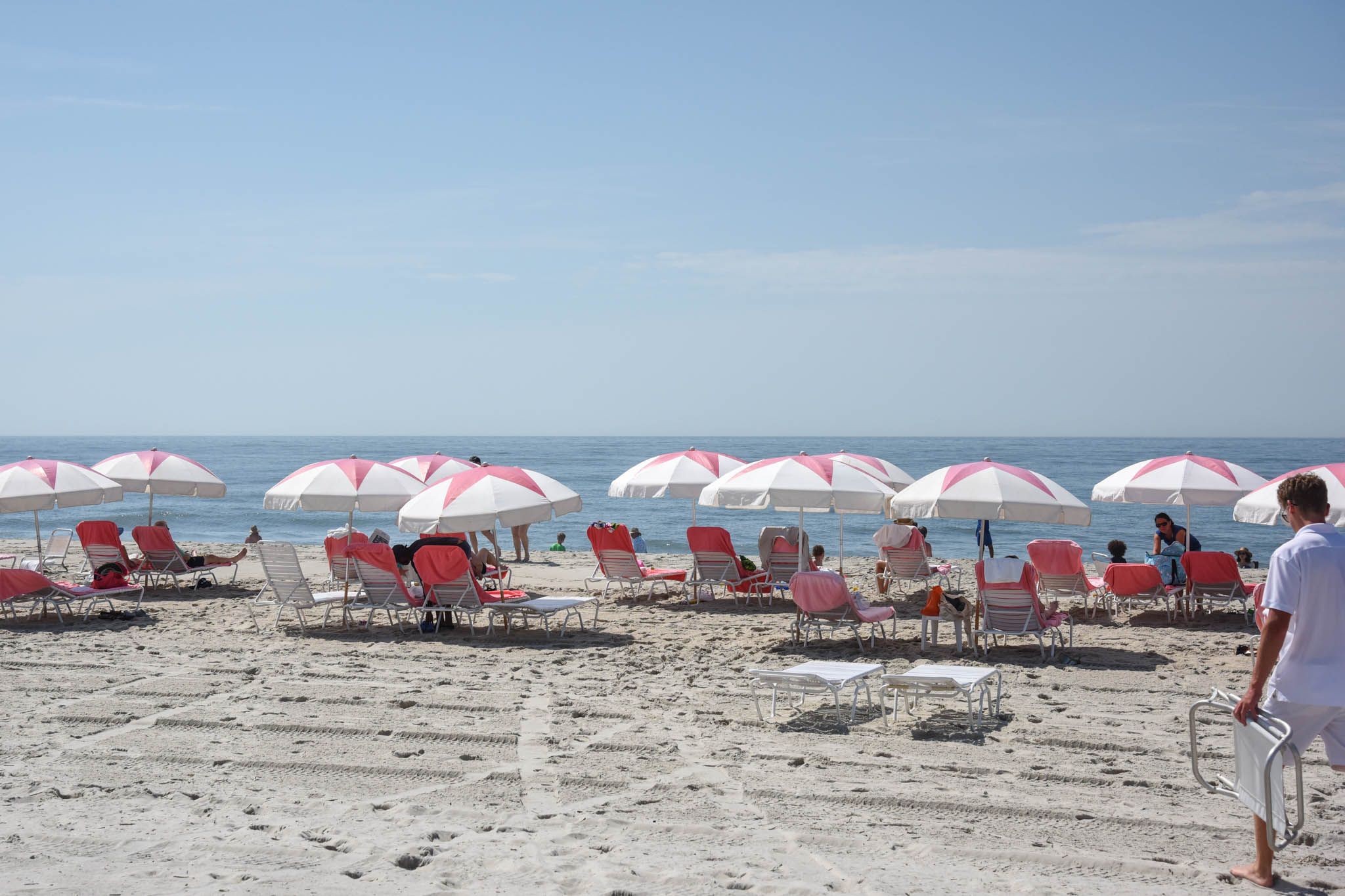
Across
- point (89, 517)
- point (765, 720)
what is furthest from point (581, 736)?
point (89, 517)

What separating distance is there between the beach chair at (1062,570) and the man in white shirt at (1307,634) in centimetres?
724

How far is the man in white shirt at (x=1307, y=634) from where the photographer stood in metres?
3.47

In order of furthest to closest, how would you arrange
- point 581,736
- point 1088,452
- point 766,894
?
point 1088,452 < point 581,736 < point 766,894

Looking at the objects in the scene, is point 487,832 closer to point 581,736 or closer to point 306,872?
point 306,872

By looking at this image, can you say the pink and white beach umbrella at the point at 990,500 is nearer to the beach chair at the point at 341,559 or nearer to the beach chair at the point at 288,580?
the beach chair at the point at 341,559

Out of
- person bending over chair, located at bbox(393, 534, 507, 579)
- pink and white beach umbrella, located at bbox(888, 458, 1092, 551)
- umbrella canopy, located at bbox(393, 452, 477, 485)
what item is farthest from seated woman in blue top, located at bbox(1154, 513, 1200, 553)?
umbrella canopy, located at bbox(393, 452, 477, 485)

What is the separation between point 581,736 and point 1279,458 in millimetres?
75721

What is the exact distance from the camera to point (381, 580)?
32.5 ft

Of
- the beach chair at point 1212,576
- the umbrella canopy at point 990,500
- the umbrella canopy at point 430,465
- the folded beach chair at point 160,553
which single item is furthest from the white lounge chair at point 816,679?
the folded beach chair at point 160,553

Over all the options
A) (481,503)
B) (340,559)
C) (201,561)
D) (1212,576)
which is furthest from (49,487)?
(1212,576)

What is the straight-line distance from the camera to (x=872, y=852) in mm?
4215

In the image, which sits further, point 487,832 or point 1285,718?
point 487,832

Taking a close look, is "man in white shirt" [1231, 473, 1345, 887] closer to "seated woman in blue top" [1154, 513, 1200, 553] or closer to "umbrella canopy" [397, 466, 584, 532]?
"umbrella canopy" [397, 466, 584, 532]

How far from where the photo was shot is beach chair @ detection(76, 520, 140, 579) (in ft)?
40.4
